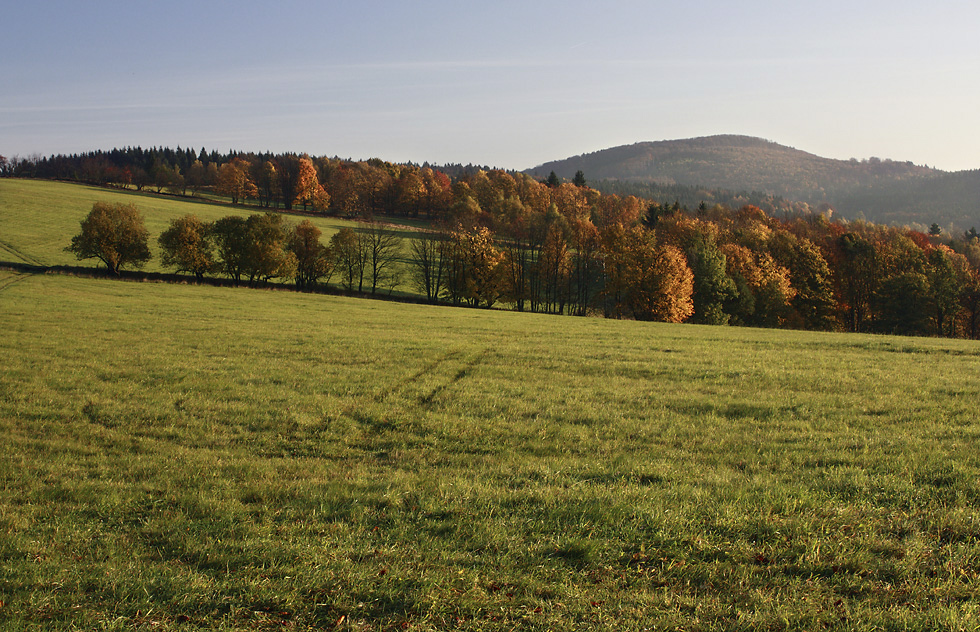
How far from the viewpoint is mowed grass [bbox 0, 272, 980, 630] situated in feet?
16.9

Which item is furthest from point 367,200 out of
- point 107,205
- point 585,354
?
point 585,354

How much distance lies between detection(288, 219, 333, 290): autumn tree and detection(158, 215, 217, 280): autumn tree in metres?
9.80

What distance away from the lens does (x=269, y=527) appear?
6.82 meters

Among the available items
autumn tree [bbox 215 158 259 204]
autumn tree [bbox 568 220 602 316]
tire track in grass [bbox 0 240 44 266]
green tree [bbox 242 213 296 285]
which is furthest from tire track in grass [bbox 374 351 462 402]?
autumn tree [bbox 215 158 259 204]

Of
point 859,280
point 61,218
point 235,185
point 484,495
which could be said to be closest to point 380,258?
point 61,218

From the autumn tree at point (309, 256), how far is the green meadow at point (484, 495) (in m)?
52.2

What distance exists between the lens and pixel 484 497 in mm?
7680

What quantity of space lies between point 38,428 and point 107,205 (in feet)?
205

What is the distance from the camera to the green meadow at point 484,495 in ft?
16.9

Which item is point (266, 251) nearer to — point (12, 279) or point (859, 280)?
point (12, 279)

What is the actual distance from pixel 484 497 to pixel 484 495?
94 millimetres

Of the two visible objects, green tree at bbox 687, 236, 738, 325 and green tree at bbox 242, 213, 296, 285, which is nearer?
green tree at bbox 687, 236, 738, 325

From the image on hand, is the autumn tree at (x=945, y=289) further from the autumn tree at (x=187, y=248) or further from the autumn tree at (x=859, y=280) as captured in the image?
the autumn tree at (x=187, y=248)

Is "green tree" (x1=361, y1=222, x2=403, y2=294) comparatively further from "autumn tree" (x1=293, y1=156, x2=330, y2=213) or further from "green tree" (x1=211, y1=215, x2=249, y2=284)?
"autumn tree" (x1=293, y1=156, x2=330, y2=213)
